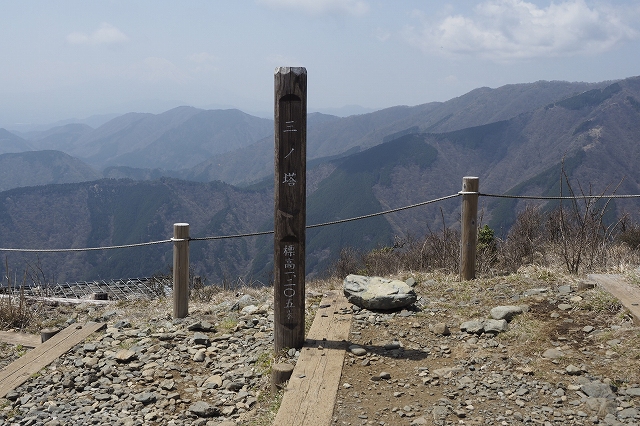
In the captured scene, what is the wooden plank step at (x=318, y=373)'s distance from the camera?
349 centimetres

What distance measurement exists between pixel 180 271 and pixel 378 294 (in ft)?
7.22

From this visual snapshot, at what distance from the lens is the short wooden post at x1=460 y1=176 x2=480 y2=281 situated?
6.38 m

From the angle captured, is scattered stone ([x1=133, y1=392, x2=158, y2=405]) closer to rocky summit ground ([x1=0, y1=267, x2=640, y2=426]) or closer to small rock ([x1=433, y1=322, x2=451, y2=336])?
rocky summit ground ([x1=0, y1=267, x2=640, y2=426])

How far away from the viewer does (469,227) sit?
6438mm

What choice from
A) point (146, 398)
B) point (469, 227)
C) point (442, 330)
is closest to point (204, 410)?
point (146, 398)

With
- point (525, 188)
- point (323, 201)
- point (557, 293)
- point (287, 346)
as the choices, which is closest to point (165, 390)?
point (287, 346)

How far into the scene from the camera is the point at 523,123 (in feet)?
443

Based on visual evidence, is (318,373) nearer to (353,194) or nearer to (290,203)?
(290,203)

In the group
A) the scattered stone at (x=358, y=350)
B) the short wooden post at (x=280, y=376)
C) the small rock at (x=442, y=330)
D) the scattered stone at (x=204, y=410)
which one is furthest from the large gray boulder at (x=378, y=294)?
the scattered stone at (x=204, y=410)

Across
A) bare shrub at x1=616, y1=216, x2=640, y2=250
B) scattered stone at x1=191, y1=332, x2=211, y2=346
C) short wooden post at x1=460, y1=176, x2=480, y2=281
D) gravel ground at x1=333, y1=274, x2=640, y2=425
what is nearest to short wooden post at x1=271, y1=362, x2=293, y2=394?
gravel ground at x1=333, y1=274, x2=640, y2=425

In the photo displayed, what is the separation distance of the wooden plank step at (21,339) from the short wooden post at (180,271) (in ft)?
5.66

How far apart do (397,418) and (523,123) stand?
464 feet

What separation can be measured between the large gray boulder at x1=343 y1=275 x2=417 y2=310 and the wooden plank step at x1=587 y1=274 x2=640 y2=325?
5.49 feet

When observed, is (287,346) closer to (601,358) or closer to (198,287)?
(601,358)
